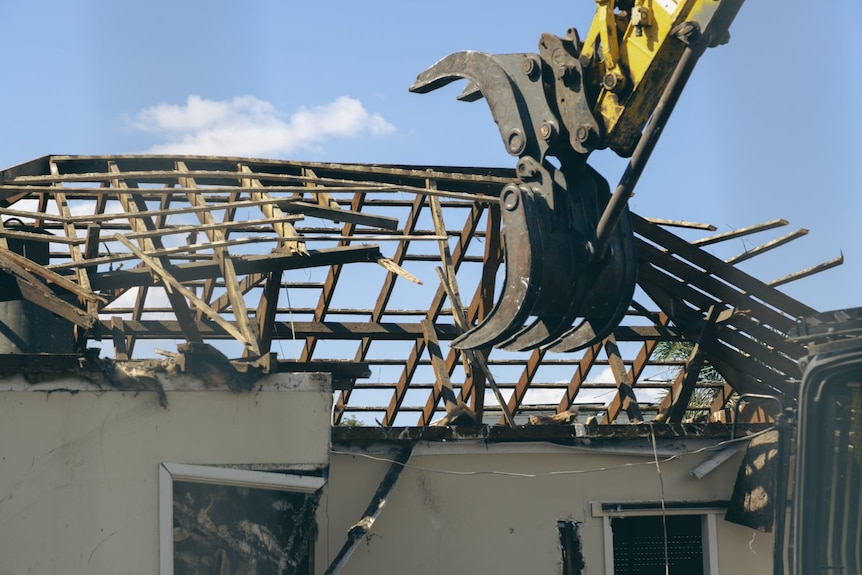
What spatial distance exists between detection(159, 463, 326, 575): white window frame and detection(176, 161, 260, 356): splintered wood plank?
3.54 feet

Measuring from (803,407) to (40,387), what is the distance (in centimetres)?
661

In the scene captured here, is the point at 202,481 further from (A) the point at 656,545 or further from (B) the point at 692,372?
(B) the point at 692,372

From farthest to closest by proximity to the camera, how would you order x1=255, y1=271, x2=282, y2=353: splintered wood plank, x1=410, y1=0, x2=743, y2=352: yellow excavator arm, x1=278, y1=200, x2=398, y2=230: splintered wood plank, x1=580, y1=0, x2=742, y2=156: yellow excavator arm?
x1=255, y1=271, x2=282, y2=353: splintered wood plank, x1=278, y1=200, x2=398, y2=230: splintered wood plank, x1=410, y1=0, x2=743, y2=352: yellow excavator arm, x1=580, y1=0, x2=742, y2=156: yellow excavator arm

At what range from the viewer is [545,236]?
6.52m

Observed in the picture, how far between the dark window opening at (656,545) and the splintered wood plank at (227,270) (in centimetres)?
457

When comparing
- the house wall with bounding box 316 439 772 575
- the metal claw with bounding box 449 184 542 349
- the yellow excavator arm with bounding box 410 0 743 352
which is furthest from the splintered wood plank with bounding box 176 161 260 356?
the metal claw with bounding box 449 184 542 349

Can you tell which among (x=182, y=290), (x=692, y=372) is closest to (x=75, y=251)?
(x=182, y=290)

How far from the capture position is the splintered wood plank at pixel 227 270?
10.0 m

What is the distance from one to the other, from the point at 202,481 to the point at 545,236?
4309 mm

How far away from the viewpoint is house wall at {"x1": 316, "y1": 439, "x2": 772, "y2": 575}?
11.2 m

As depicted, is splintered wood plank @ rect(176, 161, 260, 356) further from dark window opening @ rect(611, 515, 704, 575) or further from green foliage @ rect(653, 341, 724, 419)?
green foliage @ rect(653, 341, 724, 419)

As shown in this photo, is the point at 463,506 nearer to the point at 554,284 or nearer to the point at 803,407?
the point at 554,284

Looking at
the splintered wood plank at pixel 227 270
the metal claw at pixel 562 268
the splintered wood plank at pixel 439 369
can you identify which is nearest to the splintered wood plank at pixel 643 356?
the splintered wood plank at pixel 439 369

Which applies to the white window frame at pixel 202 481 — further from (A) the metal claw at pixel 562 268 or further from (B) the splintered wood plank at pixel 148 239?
(A) the metal claw at pixel 562 268
